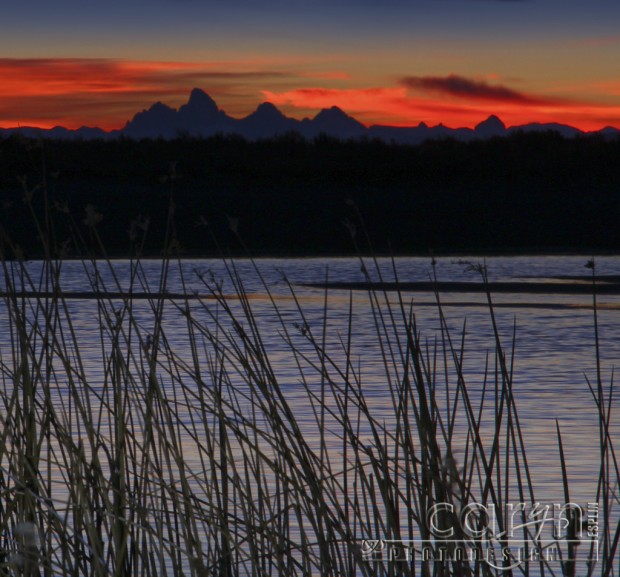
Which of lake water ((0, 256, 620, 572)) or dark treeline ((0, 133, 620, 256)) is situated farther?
dark treeline ((0, 133, 620, 256))

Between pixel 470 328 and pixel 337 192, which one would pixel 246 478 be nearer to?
pixel 470 328

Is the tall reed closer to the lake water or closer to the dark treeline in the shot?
the lake water

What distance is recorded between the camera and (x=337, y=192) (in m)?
21.8

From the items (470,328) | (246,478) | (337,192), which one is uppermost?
(337,192)

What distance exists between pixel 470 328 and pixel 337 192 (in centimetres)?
1298

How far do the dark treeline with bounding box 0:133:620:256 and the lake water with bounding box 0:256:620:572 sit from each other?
65.5 inches

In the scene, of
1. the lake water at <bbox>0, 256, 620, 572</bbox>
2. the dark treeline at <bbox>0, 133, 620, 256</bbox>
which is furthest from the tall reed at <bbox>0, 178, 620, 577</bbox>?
the dark treeline at <bbox>0, 133, 620, 256</bbox>

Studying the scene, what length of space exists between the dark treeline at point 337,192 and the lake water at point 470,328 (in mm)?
1665

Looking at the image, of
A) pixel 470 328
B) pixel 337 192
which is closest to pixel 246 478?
pixel 470 328

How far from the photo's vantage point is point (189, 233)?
18.5 metres

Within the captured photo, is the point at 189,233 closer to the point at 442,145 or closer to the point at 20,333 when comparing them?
the point at 442,145

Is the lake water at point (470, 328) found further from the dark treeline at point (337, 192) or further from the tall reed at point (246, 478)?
the dark treeline at point (337, 192)

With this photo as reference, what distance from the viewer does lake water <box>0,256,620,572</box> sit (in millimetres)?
4512

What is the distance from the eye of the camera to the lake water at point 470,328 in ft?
14.8
